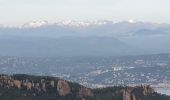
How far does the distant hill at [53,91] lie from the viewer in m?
170

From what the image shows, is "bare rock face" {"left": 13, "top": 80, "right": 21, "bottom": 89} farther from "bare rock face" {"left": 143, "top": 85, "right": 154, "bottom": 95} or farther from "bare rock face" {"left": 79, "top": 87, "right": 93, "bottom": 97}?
"bare rock face" {"left": 143, "top": 85, "right": 154, "bottom": 95}

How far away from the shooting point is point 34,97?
553 feet

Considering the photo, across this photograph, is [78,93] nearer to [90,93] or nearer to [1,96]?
[90,93]

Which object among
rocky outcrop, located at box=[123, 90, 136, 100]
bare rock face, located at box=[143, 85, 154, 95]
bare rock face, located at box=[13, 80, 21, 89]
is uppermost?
bare rock face, located at box=[13, 80, 21, 89]

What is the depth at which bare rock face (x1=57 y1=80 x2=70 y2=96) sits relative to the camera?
6840 inches

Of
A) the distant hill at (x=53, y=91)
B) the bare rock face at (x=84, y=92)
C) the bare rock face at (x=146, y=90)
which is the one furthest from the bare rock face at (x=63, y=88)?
the bare rock face at (x=146, y=90)

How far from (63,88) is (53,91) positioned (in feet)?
9.11

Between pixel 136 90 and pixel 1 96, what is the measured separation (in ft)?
111

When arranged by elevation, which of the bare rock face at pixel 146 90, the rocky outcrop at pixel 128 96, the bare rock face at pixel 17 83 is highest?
the bare rock face at pixel 17 83

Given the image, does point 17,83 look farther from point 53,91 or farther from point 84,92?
point 84,92

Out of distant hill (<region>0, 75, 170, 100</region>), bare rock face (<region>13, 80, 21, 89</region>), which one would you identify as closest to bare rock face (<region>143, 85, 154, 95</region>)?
distant hill (<region>0, 75, 170, 100</region>)

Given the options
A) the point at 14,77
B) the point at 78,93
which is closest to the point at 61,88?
the point at 78,93

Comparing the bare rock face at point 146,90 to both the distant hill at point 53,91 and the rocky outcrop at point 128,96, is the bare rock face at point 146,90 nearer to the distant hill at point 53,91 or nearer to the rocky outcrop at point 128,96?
the distant hill at point 53,91

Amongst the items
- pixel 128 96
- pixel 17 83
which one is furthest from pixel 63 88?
pixel 128 96
